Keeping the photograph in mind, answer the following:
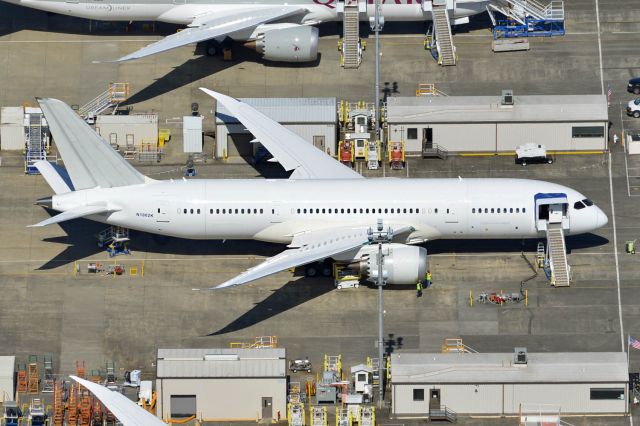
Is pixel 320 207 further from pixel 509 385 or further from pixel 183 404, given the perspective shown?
pixel 509 385

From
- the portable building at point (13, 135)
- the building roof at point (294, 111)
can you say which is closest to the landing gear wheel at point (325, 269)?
the building roof at point (294, 111)

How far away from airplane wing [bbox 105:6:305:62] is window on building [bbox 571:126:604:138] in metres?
23.3

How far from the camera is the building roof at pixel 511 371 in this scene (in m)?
156

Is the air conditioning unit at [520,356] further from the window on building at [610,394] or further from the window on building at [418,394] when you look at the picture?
the window on building at [418,394]

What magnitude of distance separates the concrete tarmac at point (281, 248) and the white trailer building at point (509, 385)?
4.93 ft

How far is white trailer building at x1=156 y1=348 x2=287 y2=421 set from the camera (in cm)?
15688

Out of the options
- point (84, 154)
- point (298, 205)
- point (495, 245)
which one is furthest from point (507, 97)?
point (84, 154)

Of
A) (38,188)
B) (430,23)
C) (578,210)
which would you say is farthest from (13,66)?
(578,210)

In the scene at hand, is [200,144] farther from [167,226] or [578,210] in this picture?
[578,210]

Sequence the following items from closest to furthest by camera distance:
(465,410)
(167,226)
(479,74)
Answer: (465,410)
(167,226)
(479,74)

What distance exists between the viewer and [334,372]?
16012cm

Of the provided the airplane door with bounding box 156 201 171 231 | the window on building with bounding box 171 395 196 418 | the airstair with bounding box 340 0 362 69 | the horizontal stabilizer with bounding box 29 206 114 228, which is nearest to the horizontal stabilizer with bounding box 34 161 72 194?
the horizontal stabilizer with bounding box 29 206 114 228

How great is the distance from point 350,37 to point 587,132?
20.4 metres

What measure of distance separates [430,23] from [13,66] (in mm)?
32125
